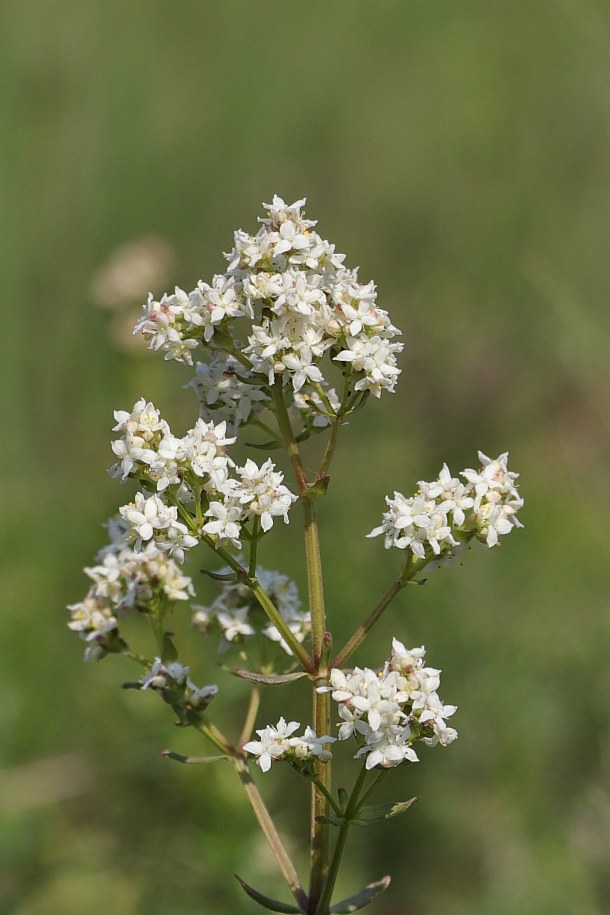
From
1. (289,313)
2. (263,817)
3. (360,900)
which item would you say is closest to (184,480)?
(289,313)

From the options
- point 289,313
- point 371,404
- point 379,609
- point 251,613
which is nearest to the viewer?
point 289,313

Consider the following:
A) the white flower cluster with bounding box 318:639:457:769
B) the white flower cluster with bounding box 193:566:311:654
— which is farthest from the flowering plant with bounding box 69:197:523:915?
the white flower cluster with bounding box 193:566:311:654

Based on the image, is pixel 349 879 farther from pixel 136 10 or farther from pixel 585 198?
pixel 136 10

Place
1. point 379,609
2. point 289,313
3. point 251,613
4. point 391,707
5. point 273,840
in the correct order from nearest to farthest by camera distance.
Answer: point 391,707 < point 289,313 < point 379,609 < point 273,840 < point 251,613

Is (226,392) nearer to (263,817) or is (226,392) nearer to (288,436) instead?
(288,436)

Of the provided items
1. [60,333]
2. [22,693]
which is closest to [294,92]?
[60,333]
